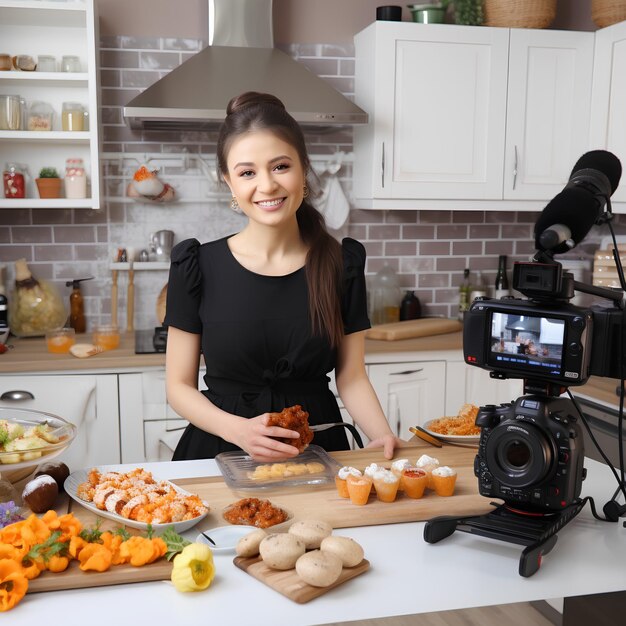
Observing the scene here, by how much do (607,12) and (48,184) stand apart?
246cm

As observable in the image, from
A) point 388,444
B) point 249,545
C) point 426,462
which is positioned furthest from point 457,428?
point 249,545

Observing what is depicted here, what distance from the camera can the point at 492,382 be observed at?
3232 mm

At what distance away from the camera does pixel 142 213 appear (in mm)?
3400

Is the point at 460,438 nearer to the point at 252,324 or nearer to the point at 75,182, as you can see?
the point at 252,324

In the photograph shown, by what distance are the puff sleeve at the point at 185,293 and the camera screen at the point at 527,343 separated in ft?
2.83

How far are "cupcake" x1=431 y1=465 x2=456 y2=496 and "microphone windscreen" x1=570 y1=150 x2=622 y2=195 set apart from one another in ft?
1.88

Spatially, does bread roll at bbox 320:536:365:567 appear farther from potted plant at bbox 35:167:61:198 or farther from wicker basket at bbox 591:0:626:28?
wicker basket at bbox 591:0:626:28

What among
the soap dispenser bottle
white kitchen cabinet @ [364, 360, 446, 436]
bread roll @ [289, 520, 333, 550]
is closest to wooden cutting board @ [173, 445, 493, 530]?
Answer: bread roll @ [289, 520, 333, 550]

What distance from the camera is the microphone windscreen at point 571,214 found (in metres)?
1.13

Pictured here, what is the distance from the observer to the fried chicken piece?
153 cm

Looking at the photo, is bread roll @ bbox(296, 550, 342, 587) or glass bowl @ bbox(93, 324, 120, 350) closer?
bread roll @ bbox(296, 550, 342, 587)

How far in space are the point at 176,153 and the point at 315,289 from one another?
174 cm

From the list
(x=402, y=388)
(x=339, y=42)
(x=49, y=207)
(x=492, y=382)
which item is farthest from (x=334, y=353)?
(x=339, y=42)

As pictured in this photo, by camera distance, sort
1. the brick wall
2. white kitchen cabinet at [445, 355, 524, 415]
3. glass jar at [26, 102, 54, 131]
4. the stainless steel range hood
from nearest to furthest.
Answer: the stainless steel range hood → glass jar at [26, 102, 54, 131] → white kitchen cabinet at [445, 355, 524, 415] → the brick wall
